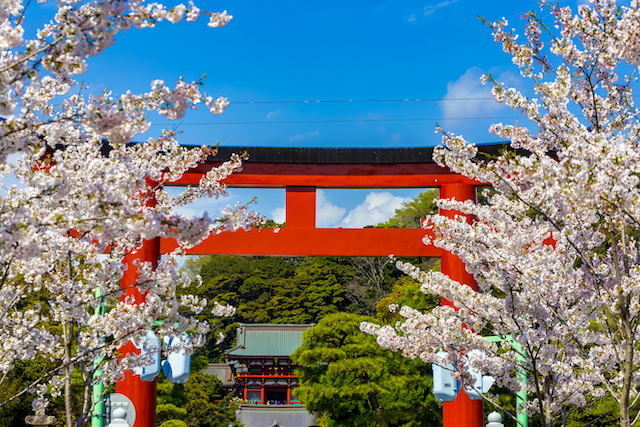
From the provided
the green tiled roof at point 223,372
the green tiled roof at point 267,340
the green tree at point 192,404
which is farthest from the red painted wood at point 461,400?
the green tiled roof at point 223,372

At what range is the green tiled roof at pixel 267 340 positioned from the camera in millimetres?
23453

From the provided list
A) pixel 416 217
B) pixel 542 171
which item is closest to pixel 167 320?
pixel 542 171

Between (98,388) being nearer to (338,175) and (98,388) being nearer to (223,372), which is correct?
(338,175)

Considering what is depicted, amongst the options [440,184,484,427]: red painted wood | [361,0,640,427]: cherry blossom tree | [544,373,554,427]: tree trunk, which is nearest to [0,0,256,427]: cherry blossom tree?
[361,0,640,427]: cherry blossom tree

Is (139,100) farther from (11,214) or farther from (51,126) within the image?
(51,126)

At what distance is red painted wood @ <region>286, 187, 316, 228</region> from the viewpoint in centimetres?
838

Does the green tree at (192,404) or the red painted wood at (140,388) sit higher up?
the red painted wood at (140,388)

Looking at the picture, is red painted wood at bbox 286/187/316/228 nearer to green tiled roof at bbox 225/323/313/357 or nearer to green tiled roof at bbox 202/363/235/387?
green tiled roof at bbox 225/323/313/357

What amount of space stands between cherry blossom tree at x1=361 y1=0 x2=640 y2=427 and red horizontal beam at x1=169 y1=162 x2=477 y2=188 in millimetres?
3063

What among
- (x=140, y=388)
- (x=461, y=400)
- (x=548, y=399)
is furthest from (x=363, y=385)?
(x=548, y=399)

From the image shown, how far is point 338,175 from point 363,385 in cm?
543

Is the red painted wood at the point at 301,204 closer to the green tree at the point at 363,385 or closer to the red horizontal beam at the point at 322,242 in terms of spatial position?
the red horizontal beam at the point at 322,242

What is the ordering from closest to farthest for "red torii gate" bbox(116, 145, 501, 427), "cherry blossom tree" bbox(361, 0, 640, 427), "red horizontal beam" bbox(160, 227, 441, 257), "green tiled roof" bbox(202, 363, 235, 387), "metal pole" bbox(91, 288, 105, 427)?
"cherry blossom tree" bbox(361, 0, 640, 427) < "metal pole" bbox(91, 288, 105, 427) < "red torii gate" bbox(116, 145, 501, 427) < "red horizontal beam" bbox(160, 227, 441, 257) < "green tiled roof" bbox(202, 363, 235, 387)

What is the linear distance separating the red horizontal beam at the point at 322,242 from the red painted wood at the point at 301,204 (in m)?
0.25
